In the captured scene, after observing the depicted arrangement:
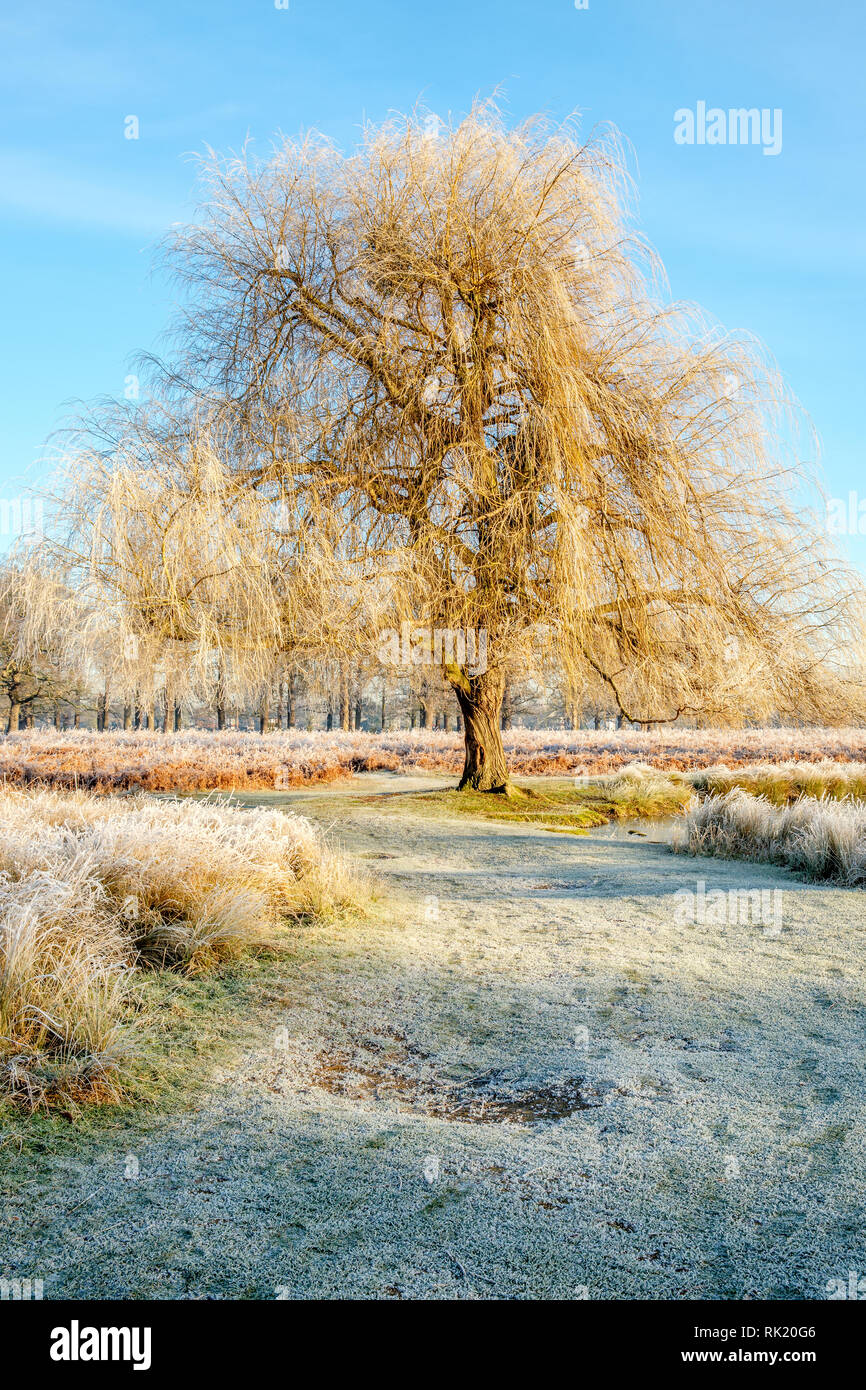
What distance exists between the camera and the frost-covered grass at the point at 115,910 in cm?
326

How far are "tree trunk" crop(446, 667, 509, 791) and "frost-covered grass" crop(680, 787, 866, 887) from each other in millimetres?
3456

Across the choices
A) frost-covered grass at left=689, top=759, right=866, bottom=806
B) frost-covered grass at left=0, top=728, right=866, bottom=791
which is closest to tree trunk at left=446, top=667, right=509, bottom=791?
frost-covered grass at left=689, top=759, right=866, bottom=806

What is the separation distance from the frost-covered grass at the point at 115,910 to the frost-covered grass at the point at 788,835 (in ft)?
14.7

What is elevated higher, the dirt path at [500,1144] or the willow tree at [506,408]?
the willow tree at [506,408]

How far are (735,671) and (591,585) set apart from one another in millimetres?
2108

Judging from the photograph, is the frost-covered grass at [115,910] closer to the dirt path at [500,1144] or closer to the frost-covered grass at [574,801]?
the dirt path at [500,1144]

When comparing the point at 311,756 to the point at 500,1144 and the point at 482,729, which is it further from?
the point at 500,1144

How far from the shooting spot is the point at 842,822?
26.5 ft

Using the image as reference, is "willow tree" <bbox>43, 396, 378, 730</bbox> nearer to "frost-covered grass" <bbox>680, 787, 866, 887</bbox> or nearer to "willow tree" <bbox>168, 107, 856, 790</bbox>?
"willow tree" <bbox>168, 107, 856, 790</bbox>

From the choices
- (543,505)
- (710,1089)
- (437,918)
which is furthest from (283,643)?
(710,1089)

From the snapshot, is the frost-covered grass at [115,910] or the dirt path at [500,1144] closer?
the dirt path at [500,1144]

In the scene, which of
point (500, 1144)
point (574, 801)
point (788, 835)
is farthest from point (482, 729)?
point (500, 1144)

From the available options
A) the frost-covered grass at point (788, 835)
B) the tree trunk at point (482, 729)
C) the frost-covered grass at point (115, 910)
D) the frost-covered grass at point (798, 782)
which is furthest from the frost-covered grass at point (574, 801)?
the frost-covered grass at point (115, 910)
